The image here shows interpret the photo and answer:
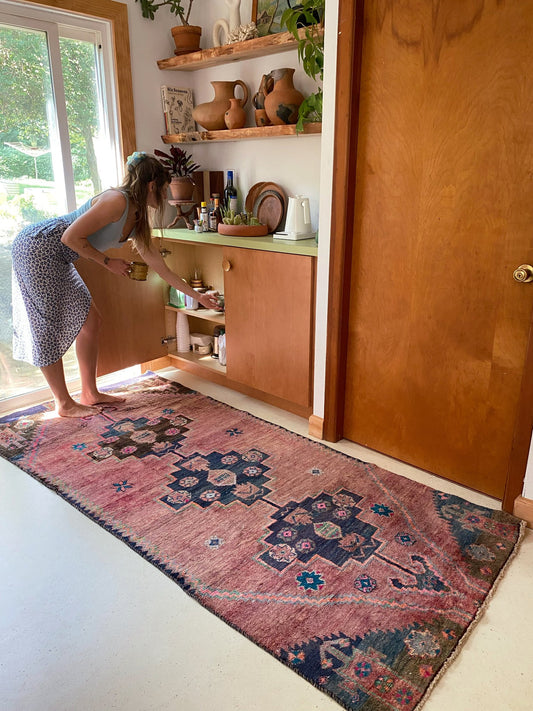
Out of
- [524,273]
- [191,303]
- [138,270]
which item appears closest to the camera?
[524,273]

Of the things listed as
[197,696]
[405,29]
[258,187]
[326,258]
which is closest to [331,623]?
[197,696]

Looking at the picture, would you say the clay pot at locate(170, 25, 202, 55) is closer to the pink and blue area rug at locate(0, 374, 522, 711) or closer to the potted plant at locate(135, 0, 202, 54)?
the potted plant at locate(135, 0, 202, 54)

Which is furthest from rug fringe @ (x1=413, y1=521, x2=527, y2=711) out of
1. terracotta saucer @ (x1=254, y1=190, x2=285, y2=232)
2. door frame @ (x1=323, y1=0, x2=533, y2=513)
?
terracotta saucer @ (x1=254, y1=190, x2=285, y2=232)

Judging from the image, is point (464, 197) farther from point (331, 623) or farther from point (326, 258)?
point (331, 623)

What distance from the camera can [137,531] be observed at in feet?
6.53

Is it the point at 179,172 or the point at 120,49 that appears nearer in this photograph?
the point at 120,49

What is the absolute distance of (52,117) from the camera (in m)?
2.92

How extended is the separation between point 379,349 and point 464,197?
28.7 inches

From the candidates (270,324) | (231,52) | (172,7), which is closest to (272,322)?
(270,324)

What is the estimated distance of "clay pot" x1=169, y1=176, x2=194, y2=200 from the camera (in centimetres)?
325

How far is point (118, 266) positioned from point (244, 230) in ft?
2.21

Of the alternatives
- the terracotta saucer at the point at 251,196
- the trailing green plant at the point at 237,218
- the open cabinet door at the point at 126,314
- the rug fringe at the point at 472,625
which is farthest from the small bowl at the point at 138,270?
the rug fringe at the point at 472,625

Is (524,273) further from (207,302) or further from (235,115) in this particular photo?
(235,115)

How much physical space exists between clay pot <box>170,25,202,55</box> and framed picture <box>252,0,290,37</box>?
44 cm
